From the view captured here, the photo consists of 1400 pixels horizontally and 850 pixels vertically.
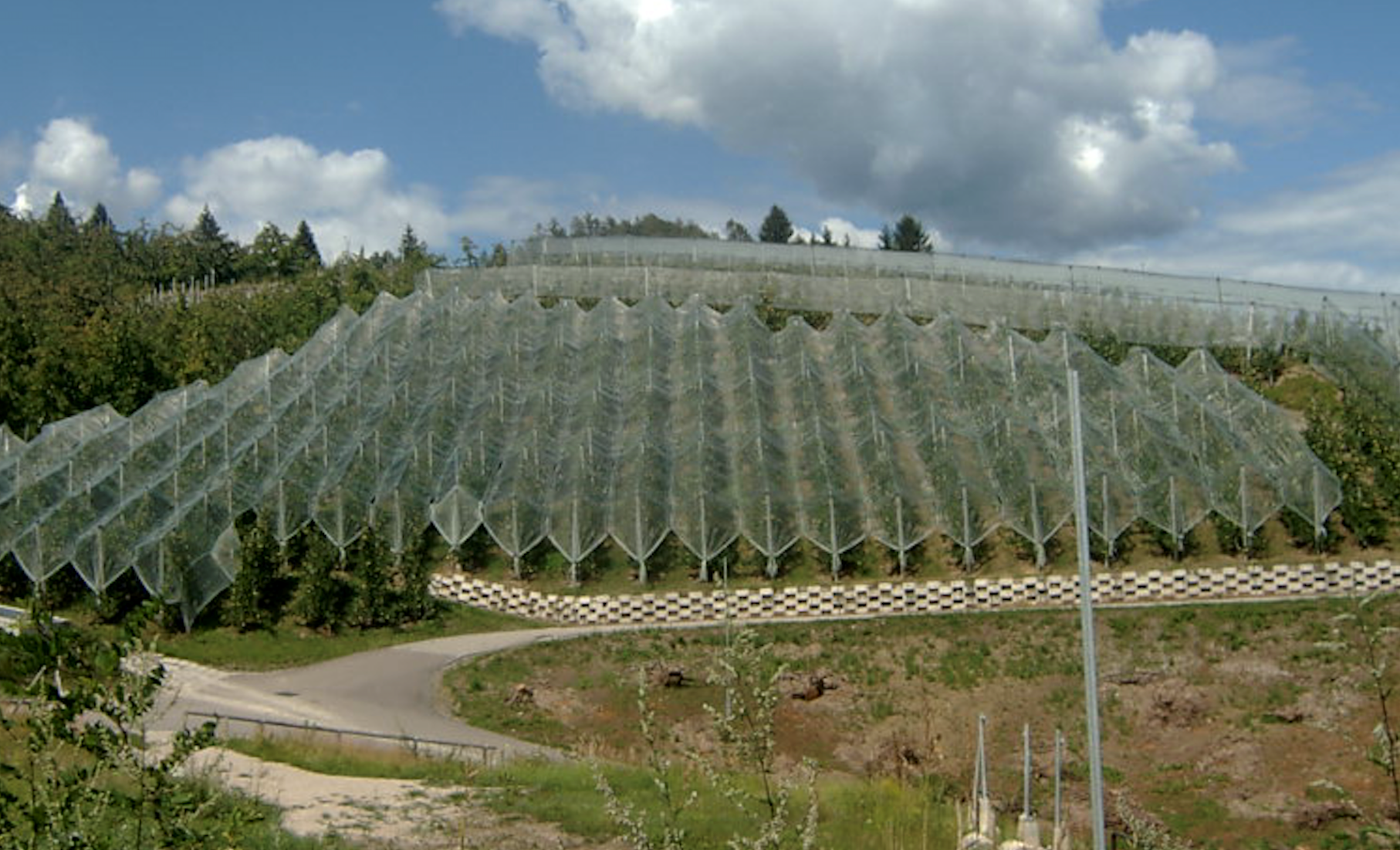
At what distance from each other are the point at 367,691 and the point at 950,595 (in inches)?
491

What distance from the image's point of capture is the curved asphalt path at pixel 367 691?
64.1 ft

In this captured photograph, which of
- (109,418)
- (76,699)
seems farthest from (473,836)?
(109,418)

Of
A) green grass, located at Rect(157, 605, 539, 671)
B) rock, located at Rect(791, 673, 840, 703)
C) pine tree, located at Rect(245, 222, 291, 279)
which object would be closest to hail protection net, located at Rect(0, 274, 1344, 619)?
green grass, located at Rect(157, 605, 539, 671)

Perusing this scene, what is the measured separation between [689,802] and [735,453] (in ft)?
83.2

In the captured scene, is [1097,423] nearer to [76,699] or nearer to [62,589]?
[62,589]

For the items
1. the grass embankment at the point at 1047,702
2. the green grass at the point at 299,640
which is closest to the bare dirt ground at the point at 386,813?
the grass embankment at the point at 1047,702

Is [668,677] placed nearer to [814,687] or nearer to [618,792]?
[814,687]

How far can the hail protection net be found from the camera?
89.9 ft

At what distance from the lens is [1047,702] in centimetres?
2117

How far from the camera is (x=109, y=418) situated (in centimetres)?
3528

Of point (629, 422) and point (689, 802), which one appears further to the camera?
point (629, 422)

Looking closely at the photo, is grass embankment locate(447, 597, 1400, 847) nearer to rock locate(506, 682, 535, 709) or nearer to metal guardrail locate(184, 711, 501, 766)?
rock locate(506, 682, 535, 709)

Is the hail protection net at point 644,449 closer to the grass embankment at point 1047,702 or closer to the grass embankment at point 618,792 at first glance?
the grass embankment at point 1047,702

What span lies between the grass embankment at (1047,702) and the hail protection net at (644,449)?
130 inches
